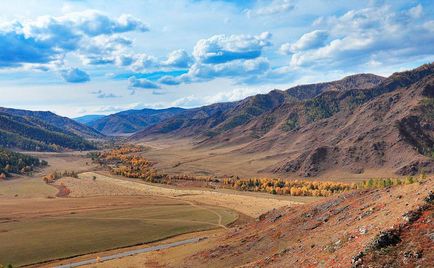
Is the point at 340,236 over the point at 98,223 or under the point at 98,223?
over

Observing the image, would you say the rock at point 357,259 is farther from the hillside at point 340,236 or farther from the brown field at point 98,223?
the brown field at point 98,223

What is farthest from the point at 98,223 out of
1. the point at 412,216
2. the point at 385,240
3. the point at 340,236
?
the point at 385,240

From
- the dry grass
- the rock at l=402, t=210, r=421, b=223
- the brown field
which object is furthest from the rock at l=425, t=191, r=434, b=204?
the dry grass

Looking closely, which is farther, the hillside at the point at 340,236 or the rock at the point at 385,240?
the rock at the point at 385,240

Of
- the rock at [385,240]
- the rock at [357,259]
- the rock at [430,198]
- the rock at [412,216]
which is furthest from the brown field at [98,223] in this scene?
the rock at [430,198]

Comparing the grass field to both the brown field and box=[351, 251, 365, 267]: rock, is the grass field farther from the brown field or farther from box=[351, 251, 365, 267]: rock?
box=[351, 251, 365, 267]: rock

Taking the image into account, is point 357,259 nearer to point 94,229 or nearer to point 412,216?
point 412,216

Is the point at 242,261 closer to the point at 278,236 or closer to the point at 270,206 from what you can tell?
the point at 278,236

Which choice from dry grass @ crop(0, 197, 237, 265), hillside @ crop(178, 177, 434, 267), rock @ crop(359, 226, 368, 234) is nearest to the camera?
hillside @ crop(178, 177, 434, 267)
